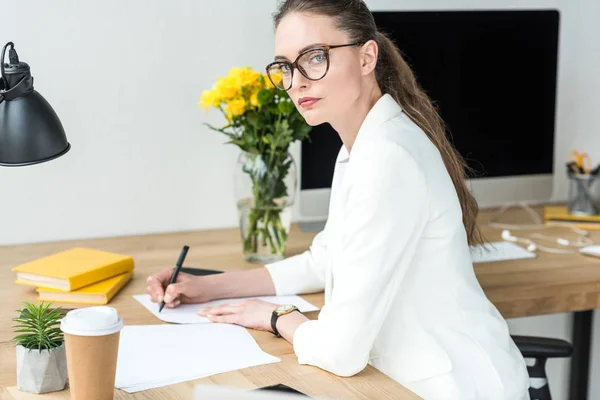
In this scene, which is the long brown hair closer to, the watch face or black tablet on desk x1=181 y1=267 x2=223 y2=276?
the watch face

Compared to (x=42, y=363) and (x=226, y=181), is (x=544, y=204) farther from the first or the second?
(x=42, y=363)

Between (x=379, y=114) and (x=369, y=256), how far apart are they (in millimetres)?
278

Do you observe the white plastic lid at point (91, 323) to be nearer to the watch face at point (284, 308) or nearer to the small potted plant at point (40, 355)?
the small potted plant at point (40, 355)

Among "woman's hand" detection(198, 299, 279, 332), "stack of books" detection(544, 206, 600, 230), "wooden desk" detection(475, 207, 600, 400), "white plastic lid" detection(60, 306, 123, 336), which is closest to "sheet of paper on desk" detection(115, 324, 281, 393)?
"woman's hand" detection(198, 299, 279, 332)

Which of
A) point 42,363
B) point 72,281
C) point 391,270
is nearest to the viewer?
point 42,363

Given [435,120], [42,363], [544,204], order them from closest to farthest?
[42,363]
[435,120]
[544,204]

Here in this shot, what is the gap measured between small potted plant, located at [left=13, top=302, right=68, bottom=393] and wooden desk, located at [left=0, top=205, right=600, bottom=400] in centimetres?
5

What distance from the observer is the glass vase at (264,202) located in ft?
6.59

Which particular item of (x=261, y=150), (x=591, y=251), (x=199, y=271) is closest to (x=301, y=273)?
(x=199, y=271)

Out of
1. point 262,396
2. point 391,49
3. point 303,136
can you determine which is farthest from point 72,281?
point 262,396

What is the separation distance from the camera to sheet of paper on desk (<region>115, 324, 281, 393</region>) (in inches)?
51.7

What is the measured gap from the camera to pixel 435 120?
1.61 m

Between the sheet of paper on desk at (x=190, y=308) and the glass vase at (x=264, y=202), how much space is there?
291 millimetres

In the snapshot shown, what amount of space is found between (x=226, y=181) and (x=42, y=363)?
48.3 inches
